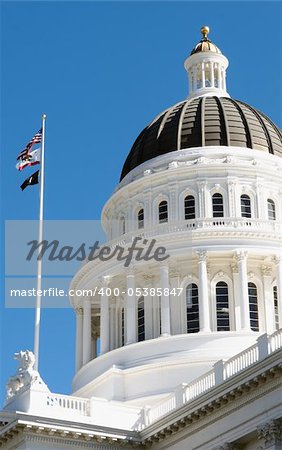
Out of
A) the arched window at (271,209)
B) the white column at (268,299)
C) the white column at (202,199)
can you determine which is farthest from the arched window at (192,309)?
the arched window at (271,209)

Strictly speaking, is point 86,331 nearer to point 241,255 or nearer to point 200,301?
point 200,301

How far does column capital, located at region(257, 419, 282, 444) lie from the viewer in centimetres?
3294

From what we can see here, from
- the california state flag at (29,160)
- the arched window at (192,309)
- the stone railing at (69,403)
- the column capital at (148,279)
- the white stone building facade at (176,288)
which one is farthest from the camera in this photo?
the column capital at (148,279)

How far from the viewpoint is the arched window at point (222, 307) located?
50.8m

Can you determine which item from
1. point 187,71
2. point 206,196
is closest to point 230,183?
point 206,196

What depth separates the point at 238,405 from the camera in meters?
34.9

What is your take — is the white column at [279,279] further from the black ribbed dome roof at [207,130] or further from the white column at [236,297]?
the black ribbed dome roof at [207,130]

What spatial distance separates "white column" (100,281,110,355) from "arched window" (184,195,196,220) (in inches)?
207

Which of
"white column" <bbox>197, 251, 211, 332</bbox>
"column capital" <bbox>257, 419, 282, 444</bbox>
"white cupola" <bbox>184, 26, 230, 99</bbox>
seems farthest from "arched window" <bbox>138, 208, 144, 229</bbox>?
"column capital" <bbox>257, 419, 282, 444</bbox>

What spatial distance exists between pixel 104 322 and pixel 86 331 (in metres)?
2.21

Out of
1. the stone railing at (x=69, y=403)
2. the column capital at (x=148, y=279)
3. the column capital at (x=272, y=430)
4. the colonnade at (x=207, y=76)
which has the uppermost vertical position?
the colonnade at (x=207, y=76)

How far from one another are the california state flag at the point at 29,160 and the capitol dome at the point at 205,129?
10120 millimetres

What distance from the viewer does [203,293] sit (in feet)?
165

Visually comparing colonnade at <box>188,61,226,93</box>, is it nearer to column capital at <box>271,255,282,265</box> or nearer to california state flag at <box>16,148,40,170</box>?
column capital at <box>271,255,282,265</box>
